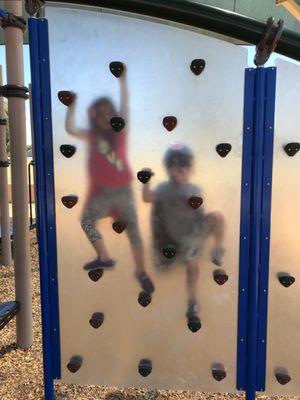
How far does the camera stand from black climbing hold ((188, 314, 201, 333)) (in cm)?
174

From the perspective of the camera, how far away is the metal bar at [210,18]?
1543 mm

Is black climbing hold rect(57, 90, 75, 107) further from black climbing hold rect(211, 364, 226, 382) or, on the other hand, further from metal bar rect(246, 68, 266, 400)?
black climbing hold rect(211, 364, 226, 382)

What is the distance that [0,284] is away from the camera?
4059 mm

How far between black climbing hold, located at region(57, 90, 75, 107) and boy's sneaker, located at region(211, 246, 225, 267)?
92 centimetres

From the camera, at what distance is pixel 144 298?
1739 millimetres

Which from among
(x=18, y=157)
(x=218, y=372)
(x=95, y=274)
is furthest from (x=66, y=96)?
(x=218, y=372)

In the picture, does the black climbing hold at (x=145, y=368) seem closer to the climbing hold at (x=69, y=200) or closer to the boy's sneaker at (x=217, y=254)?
the boy's sneaker at (x=217, y=254)

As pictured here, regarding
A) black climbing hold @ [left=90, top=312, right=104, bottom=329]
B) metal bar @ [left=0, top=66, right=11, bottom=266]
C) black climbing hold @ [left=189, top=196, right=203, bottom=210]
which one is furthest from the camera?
metal bar @ [left=0, top=66, right=11, bottom=266]

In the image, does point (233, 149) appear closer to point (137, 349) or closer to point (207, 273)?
point (207, 273)

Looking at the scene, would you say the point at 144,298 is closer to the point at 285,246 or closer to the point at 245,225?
the point at 245,225

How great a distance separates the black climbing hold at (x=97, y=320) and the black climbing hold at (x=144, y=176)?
678 millimetres

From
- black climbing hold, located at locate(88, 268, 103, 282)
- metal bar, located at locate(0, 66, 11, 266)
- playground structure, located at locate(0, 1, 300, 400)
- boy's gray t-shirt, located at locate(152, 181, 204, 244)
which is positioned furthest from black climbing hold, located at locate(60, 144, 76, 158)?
metal bar, located at locate(0, 66, 11, 266)

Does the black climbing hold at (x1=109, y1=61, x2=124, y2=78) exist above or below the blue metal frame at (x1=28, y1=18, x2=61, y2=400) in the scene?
above

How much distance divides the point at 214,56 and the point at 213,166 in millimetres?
468
